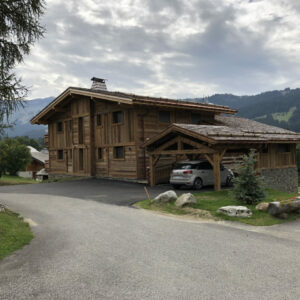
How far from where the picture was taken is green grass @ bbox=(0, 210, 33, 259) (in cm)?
656

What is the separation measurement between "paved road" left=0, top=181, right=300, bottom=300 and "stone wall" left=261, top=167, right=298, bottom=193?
13.4 metres

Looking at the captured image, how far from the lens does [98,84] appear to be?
102ft

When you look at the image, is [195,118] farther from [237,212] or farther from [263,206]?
[237,212]

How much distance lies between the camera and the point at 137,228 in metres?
8.50

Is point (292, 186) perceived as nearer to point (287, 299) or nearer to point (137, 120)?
point (137, 120)

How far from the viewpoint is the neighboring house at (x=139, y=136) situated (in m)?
18.5

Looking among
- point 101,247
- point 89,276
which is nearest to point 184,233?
point 101,247

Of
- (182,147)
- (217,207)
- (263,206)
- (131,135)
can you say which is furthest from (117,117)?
(263,206)

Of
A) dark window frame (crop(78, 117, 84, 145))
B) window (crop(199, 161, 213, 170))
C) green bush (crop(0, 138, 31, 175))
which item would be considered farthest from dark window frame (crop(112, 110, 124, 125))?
green bush (crop(0, 138, 31, 175))

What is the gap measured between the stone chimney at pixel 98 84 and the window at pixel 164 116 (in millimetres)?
9730

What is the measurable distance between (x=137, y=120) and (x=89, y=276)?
17314 millimetres

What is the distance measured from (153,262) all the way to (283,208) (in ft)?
20.1

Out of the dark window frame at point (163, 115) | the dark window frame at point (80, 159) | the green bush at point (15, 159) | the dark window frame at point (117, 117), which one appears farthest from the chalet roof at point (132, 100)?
the green bush at point (15, 159)

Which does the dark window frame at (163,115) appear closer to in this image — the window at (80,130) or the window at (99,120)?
the window at (99,120)
